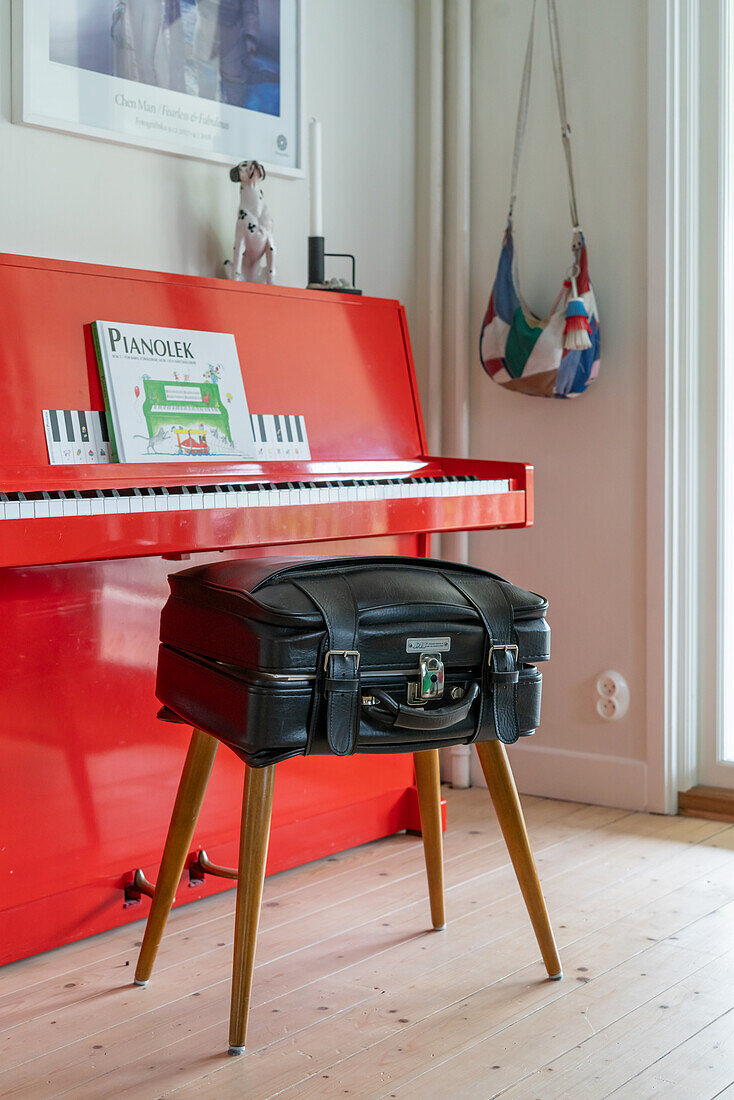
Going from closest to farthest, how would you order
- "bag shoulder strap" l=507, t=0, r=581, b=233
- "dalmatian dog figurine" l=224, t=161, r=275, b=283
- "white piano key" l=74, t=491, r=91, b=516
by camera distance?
1. "white piano key" l=74, t=491, r=91, b=516
2. "dalmatian dog figurine" l=224, t=161, r=275, b=283
3. "bag shoulder strap" l=507, t=0, r=581, b=233

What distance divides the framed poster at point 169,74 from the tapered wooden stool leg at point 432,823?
4.70 ft

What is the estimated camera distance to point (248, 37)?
2.66 meters

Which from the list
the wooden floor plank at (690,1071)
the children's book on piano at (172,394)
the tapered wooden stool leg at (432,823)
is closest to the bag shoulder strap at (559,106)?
the children's book on piano at (172,394)

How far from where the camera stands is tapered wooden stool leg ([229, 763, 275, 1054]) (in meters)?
1.58

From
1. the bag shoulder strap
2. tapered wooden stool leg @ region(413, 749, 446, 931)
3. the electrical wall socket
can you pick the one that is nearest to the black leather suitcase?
tapered wooden stool leg @ region(413, 749, 446, 931)

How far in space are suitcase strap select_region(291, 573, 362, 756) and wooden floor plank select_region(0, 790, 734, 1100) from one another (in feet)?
1.51

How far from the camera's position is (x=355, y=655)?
1534 millimetres

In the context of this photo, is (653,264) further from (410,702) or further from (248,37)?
(410,702)

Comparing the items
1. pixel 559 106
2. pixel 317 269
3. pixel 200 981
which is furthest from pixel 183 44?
pixel 200 981

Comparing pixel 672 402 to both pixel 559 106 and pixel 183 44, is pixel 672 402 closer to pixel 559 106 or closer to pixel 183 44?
pixel 559 106

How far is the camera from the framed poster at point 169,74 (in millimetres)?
2289

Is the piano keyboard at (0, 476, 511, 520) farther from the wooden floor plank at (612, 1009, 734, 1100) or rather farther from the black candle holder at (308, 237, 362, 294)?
the wooden floor plank at (612, 1009, 734, 1100)

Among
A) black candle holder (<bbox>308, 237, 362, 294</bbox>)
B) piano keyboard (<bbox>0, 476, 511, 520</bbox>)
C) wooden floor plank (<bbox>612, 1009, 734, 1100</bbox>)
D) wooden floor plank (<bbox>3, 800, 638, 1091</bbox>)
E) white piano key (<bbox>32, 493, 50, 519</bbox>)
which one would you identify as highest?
black candle holder (<bbox>308, 237, 362, 294</bbox>)

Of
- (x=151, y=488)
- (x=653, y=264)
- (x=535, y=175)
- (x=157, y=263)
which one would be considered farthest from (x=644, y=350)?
(x=151, y=488)
